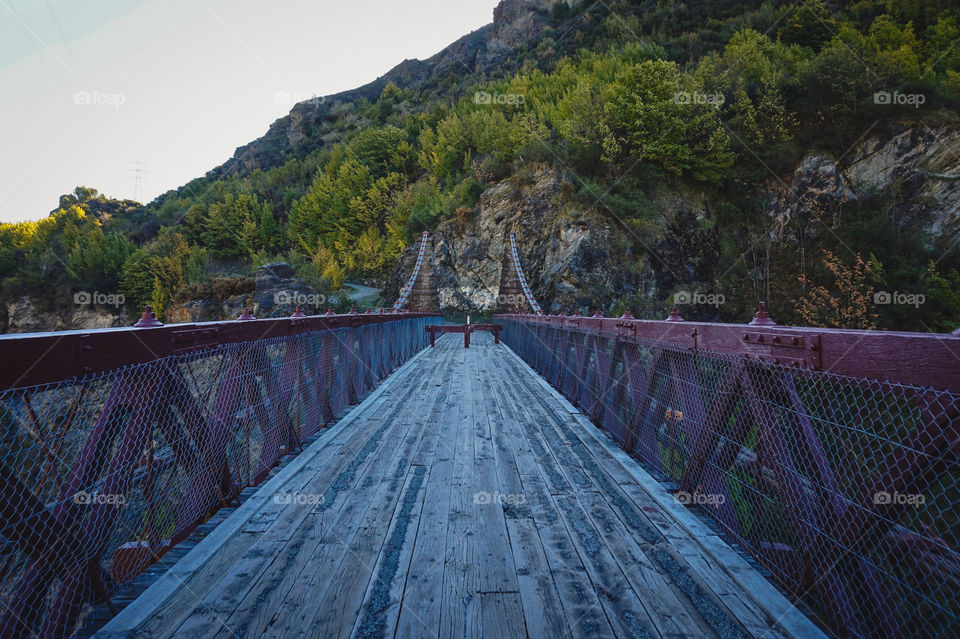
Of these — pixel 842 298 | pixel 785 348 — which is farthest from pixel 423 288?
pixel 785 348

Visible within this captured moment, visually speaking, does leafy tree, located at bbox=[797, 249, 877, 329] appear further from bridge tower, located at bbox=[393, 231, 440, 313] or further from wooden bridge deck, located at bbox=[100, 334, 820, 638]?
bridge tower, located at bbox=[393, 231, 440, 313]

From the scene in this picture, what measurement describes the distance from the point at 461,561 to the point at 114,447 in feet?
5.87

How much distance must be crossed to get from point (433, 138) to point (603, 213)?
27.8 m

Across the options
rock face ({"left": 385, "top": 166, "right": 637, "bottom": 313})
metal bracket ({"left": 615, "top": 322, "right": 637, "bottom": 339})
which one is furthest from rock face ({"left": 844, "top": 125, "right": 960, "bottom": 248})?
metal bracket ({"left": 615, "top": 322, "right": 637, "bottom": 339})

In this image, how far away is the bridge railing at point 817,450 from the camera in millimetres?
1196

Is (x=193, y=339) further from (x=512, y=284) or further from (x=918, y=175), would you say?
(x=918, y=175)

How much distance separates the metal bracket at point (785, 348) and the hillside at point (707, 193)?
18.6m

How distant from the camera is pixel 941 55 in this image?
23094 mm

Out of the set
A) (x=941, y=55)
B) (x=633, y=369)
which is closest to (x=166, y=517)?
(x=633, y=369)

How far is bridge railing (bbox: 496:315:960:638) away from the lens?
120 centimetres

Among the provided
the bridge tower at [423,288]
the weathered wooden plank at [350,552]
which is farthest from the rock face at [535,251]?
the weathered wooden plank at [350,552]

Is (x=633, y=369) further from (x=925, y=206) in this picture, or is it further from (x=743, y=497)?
(x=925, y=206)

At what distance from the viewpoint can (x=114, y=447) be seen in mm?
1815

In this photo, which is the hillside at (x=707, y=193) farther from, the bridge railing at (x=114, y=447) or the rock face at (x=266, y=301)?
the bridge railing at (x=114, y=447)
